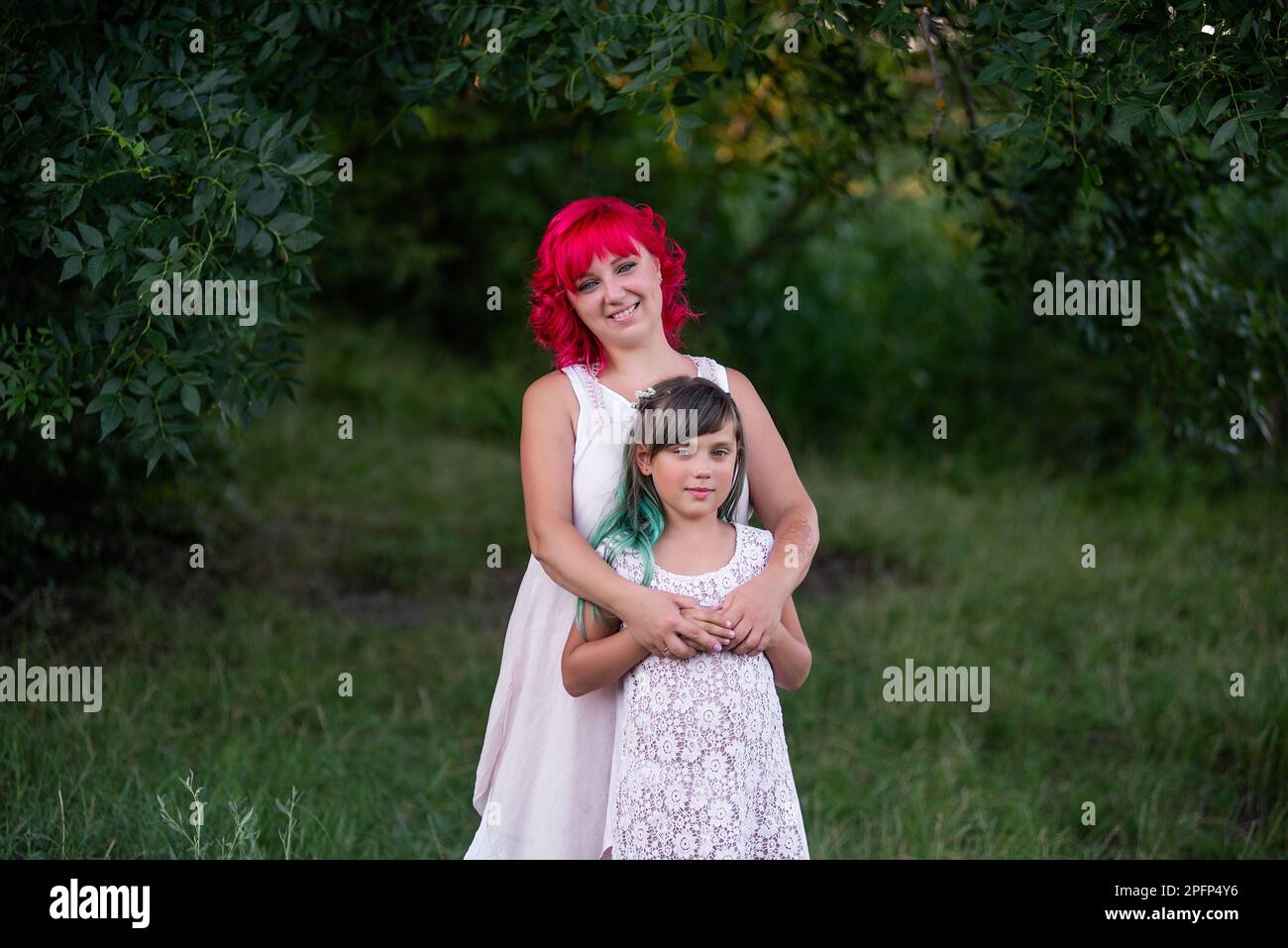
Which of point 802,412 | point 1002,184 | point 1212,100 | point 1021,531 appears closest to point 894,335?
point 802,412

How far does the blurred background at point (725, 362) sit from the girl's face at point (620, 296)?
0.56m

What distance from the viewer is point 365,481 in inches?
295

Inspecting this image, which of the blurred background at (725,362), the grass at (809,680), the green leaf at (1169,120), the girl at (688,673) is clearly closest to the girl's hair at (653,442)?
the girl at (688,673)

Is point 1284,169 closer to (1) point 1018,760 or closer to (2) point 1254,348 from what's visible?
(2) point 1254,348

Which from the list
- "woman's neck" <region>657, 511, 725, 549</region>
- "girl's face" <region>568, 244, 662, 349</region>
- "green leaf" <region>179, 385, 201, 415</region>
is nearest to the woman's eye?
"girl's face" <region>568, 244, 662, 349</region>

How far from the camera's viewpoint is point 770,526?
2.77 meters

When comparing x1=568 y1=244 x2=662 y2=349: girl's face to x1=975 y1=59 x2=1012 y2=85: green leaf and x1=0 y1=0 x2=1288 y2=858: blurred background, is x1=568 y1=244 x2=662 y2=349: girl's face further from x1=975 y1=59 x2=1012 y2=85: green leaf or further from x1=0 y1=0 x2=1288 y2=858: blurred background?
x1=975 y1=59 x2=1012 y2=85: green leaf

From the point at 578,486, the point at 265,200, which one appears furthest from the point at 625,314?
the point at 265,200

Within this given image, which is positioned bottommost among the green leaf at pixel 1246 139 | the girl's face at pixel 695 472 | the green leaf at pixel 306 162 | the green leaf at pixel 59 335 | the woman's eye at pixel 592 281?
the girl's face at pixel 695 472

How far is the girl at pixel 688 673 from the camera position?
8.09ft

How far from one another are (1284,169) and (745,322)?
5406 mm

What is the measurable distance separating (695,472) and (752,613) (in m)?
0.28

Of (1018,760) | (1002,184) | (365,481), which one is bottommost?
(1018,760)

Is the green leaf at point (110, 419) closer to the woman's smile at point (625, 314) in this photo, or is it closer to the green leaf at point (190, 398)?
the green leaf at point (190, 398)
